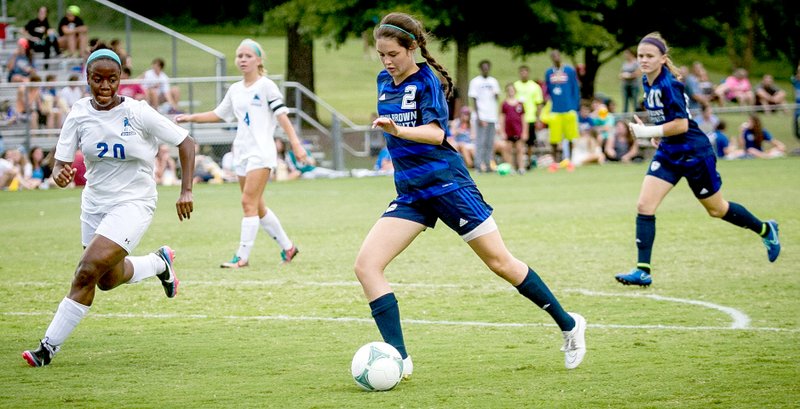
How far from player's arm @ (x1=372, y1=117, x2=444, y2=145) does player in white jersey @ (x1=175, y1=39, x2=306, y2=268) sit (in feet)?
18.0

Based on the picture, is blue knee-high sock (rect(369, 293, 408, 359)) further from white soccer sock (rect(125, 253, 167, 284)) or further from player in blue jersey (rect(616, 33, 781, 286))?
player in blue jersey (rect(616, 33, 781, 286))

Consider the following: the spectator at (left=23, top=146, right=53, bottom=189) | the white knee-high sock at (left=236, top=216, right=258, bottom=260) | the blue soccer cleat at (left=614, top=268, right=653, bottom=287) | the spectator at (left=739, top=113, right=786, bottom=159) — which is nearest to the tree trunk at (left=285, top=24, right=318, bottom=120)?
the spectator at (left=23, top=146, right=53, bottom=189)

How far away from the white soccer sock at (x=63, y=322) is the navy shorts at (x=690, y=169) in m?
5.48

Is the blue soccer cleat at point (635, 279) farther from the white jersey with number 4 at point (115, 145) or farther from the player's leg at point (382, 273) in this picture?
the white jersey with number 4 at point (115, 145)

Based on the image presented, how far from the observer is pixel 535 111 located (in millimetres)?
27297

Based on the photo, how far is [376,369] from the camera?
634cm

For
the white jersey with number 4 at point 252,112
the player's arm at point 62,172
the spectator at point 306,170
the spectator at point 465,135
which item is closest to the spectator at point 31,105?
the spectator at point 306,170

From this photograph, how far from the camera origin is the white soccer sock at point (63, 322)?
7137 mm

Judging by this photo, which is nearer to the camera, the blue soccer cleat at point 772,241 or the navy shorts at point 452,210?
the navy shorts at point 452,210

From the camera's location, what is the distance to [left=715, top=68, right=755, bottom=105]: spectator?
37.1 m

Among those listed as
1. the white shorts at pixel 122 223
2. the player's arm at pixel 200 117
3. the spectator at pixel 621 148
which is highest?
the player's arm at pixel 200 117

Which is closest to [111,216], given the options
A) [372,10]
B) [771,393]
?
[771,393]

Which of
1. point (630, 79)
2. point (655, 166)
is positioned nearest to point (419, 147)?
point (655, 166)

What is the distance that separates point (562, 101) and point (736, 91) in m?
12.9
